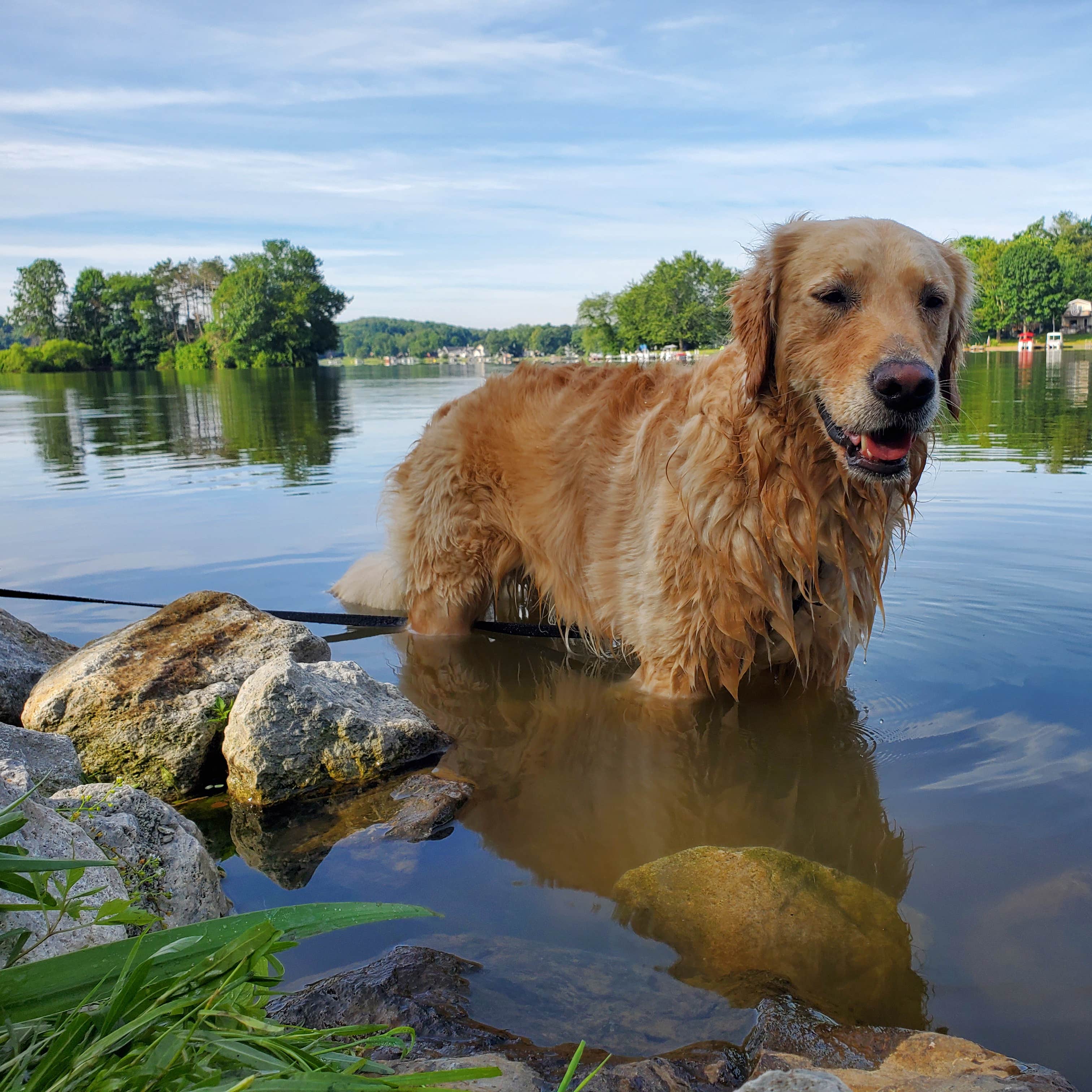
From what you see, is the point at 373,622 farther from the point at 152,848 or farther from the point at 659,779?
the point at 152,848

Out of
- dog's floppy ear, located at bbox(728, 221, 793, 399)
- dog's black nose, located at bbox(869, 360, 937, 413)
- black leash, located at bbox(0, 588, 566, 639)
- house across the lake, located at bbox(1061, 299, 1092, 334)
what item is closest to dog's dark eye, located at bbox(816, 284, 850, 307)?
dog's floppy ear, located at bbox(728, 221, 793, 399)

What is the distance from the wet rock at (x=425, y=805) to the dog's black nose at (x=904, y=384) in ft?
6.91

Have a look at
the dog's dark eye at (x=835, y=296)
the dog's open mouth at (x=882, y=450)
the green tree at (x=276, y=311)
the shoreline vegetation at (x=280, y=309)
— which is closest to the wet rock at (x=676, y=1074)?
the dog's open mouth at (x=882, y=450)

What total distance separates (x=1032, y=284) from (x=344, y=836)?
106 metres

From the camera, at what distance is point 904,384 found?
10.3ft

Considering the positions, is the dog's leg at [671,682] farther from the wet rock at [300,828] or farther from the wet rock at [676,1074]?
the wet rock at [676,1074]

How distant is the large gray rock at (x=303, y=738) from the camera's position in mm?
3285

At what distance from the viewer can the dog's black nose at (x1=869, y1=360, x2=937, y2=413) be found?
10.3 feet

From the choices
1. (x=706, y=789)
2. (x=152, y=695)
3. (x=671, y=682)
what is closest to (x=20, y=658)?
(x=152, y=695)

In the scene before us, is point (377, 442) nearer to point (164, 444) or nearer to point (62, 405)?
point (164, 444)

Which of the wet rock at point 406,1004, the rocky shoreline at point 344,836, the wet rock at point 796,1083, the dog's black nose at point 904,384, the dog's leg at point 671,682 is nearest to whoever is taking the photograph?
the wet rock at point 796,1083

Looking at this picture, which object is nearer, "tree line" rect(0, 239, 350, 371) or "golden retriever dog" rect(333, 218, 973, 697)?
"golden retriever dog" rect(333, 218, 973, 697)

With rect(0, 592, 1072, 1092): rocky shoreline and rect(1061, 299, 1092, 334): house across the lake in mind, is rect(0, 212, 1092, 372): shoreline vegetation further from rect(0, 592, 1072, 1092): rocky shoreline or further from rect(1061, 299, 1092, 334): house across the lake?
rect(0, 592, 1072, 1092): rocky shoreline

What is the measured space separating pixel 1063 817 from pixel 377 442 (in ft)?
44.7
